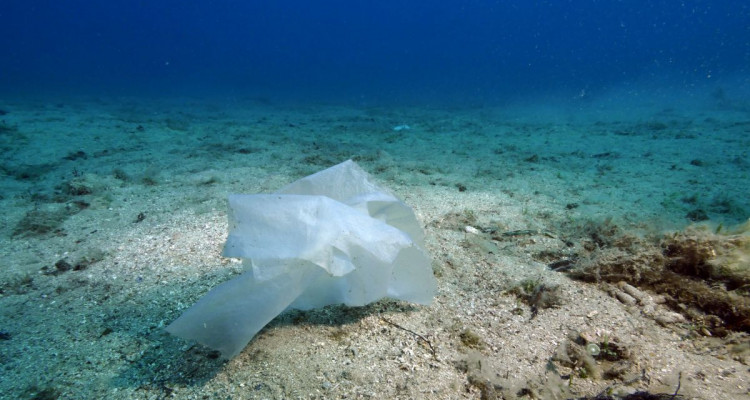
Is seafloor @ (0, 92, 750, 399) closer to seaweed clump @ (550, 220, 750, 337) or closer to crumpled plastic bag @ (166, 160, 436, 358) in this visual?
seaweed clump @ (550, 220, 750, 337)

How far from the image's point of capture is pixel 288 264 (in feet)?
4.89

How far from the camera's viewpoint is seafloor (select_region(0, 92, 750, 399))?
1542 millimetres

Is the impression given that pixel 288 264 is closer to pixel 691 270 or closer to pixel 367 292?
pixel 367 292

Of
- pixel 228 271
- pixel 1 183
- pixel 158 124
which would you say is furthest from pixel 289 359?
pixel 158 124

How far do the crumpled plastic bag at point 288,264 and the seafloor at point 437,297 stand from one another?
26cm

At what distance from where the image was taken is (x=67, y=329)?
1.82 m

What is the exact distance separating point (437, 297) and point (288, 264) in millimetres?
1080

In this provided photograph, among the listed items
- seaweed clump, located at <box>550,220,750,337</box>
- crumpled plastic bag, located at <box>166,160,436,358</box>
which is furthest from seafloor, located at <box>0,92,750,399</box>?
crumpled plastic bag, located at <box>166,160,436,358</box>

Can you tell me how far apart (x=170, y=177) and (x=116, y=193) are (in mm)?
740

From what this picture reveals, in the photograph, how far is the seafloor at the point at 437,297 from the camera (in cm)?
154

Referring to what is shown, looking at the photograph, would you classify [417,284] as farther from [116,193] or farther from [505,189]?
[116,193]

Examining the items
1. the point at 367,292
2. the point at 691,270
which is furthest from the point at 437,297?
the point at 691,270

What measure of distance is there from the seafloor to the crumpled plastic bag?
0.26m

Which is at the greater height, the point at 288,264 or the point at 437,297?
the point at 288,264
